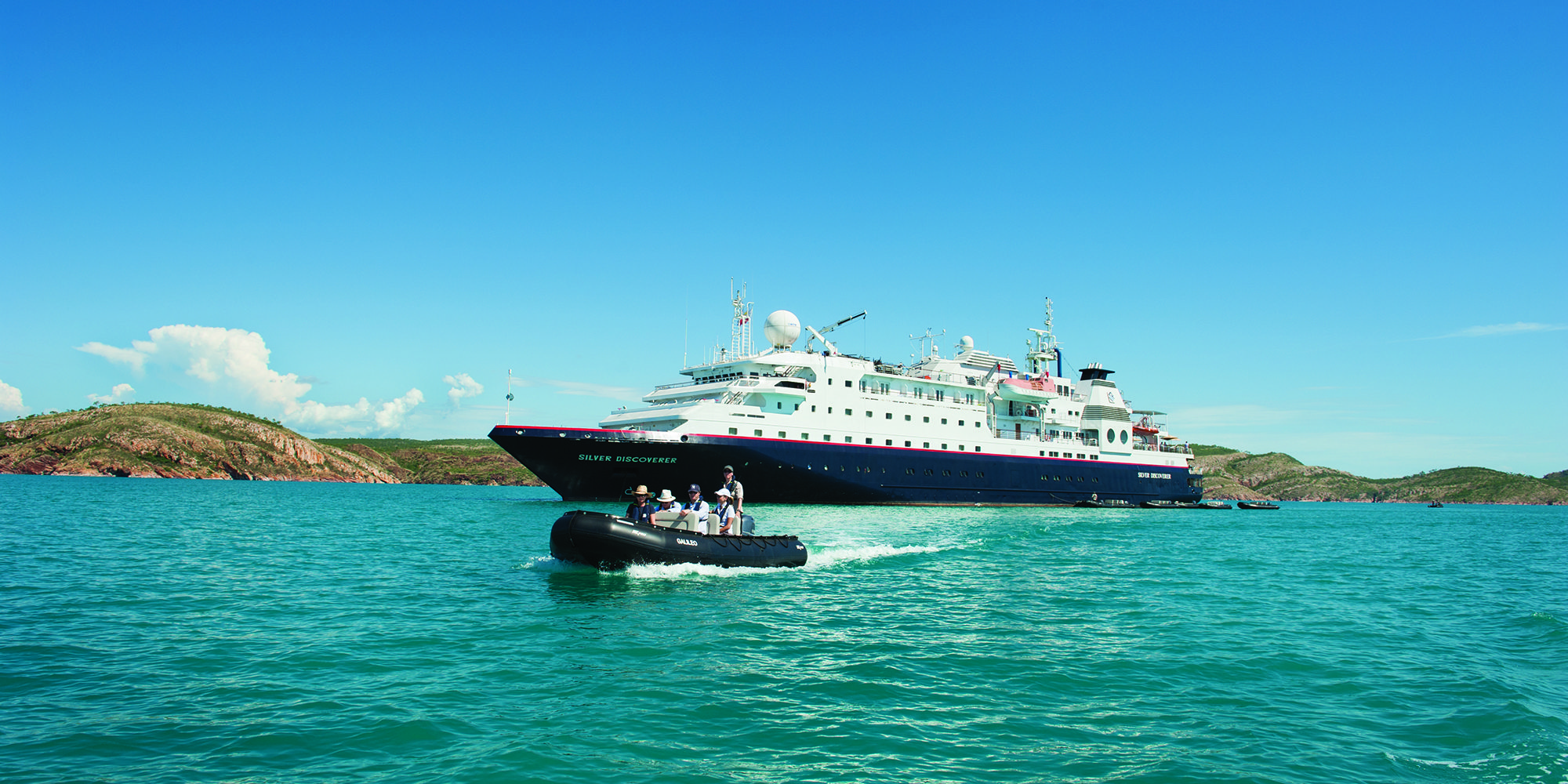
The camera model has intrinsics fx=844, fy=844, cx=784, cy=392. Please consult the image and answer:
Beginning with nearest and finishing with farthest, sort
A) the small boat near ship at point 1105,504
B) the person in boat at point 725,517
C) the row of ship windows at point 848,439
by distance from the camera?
the person in boat at point 725,517 → the row of ship windows at point 848,439 → the small boat near ship at point 1105,504

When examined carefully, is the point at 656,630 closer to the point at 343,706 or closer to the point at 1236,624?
the point at 343,706

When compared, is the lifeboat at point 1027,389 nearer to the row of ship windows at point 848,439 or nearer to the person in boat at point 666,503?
the row of ship windows at point 848,439

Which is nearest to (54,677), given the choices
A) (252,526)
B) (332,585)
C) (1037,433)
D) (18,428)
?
(332,585)

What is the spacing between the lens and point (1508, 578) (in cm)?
2244

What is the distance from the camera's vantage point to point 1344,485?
140 m

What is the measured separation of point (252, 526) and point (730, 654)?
24366 mm

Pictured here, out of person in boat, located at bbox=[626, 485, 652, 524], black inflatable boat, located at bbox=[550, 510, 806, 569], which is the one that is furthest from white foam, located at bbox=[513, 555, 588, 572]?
person in boat, located at bbox=[626, 485, 652, 524]

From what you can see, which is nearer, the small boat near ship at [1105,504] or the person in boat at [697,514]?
the person in boat at [697,514]

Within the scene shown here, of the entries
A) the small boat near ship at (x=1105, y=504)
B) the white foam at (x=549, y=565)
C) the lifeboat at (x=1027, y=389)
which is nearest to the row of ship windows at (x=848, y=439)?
the lifeboat at (x=1027, y=389)

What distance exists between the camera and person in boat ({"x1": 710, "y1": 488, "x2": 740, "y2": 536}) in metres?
18.9

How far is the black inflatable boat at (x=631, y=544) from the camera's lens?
17.0 meters

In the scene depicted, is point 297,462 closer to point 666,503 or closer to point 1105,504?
point 1105,504

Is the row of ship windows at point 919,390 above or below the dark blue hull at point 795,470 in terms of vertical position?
above

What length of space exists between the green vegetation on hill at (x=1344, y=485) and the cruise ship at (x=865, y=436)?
292ft
